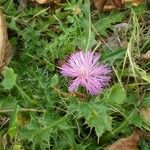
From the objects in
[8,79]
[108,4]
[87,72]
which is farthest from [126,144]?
[108,4]

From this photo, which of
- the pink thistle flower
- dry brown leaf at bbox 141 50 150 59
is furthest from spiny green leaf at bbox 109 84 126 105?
dry brown leaf at bbox 141 50 150 59

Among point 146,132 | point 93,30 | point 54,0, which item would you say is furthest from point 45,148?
point 54,0

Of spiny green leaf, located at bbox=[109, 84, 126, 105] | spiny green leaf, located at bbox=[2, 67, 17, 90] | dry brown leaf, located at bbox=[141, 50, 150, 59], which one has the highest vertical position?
spiny green leaf, located at bbox=[2, 67, 17, 90]

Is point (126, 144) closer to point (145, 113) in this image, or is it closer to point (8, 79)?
→ point (145, 113)

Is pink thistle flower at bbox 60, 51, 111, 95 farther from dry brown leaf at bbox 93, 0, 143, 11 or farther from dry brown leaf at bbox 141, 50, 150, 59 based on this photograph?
dry brown leaf at bbox 93, 0, 143, 11

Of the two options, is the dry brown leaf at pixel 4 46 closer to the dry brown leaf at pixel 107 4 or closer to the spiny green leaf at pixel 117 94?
the dry brown leaf at pixel 107 4

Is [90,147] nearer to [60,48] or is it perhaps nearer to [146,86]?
[146,86]

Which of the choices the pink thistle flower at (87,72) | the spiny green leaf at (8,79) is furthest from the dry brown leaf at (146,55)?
the spiny green leaf at (8,79)
